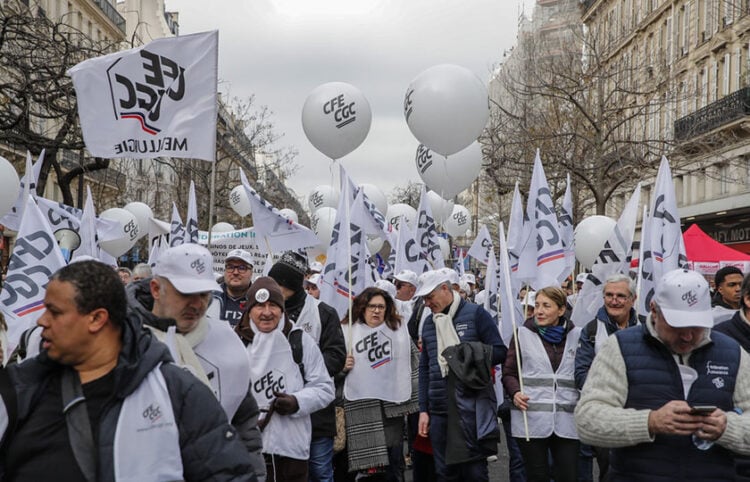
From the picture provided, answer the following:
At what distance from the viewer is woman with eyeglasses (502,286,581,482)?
267 inches

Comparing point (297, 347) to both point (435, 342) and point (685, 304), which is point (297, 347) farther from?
point (685, 304)

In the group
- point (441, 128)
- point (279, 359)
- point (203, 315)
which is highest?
point (441, 128)

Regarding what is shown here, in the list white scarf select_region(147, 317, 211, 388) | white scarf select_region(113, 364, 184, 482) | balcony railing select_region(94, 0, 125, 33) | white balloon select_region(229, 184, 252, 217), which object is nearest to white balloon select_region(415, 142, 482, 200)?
white balloon select_region(229, 184, 252, 217)

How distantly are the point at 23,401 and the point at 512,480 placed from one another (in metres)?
6.15

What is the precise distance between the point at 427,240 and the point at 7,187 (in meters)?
5.44

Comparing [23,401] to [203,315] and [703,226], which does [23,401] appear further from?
[703,226]

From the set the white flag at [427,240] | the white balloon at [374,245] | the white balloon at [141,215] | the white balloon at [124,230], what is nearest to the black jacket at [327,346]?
the white flag at [427,240]

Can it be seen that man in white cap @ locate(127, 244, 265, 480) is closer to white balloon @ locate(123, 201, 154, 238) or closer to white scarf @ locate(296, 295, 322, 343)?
white scarf @ locate(296, 295, 322, 343)

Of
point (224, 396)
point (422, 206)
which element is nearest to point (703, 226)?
point (422, 206)

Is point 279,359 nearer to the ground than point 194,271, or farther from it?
nearer to the ground

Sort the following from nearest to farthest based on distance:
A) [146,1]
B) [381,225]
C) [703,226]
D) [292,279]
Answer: [292,279] → [381,225] → [703,226] → [146,1]

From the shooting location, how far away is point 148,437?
9.05 feet

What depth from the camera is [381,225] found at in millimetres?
11930

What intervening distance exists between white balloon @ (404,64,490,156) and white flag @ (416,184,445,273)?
79cm
